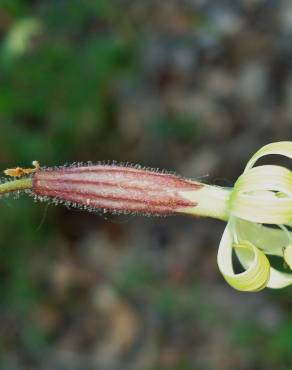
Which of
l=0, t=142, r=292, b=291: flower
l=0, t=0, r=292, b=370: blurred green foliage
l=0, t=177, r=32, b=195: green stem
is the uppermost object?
l=0, t=0, r=292, b=370: blurred green foliage

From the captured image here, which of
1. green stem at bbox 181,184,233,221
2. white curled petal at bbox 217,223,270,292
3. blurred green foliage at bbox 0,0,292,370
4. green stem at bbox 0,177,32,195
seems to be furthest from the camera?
blurred green foliage at bbox 0,0,292,370

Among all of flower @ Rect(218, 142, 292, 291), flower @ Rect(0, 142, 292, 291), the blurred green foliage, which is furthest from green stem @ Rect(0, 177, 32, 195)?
the blurred green foliage

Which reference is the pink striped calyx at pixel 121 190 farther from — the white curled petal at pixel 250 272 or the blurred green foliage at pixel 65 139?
the blurred green foliage at pixel 65 139

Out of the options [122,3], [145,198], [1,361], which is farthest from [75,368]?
[145,198]

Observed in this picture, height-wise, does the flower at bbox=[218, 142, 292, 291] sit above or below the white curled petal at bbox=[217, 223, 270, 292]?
above

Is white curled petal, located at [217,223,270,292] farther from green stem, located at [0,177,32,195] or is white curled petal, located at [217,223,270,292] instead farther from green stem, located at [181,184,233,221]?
green stem, located at [0,177,32,195]

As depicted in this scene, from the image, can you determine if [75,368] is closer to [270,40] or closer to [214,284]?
[214,284]
